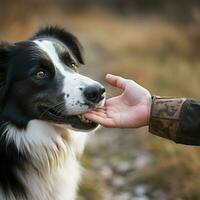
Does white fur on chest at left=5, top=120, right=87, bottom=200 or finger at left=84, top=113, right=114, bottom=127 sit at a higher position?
finger at left=84, top=113, right=114, bottom=127

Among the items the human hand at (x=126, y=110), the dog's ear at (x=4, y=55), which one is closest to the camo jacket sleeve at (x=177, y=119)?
the human hand at (x=126, y=110)

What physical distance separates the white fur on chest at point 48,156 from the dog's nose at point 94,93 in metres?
0.41

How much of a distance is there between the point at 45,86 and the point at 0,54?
0.41 metres

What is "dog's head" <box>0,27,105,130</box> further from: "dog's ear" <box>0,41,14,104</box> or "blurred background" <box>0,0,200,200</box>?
"blurred background" <box>0,0,200,200</box>

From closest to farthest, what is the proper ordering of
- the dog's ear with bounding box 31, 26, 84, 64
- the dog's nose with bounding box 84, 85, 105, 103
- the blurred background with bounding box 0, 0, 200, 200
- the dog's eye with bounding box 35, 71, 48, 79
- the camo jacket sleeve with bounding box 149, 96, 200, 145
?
the camo jacket sleeve with bounding box 149, 96, 200, 145 → the dog's nose with bounding box 84, 85, 105, 103 → the dog's eye with bounding box 35, 71, 48, 79 → the dog's ear with bounding box 31, 26, 84, 64 → the blurred background with bounding box 0, 0, 200, 200

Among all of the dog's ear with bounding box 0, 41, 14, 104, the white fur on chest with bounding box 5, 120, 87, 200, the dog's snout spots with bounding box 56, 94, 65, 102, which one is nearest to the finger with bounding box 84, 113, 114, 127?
the dog's snout spots with bounding box 56, 94, 65, 102

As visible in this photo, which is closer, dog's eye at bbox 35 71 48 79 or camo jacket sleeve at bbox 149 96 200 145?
camo jacket sleeve at bbox 149 96 200 145

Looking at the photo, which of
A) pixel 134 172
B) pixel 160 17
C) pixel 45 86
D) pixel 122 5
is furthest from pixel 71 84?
pixel 122 5

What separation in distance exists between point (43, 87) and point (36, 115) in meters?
Result: 0.19

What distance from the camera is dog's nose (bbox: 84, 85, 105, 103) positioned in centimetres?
376

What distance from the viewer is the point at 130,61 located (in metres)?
12.6

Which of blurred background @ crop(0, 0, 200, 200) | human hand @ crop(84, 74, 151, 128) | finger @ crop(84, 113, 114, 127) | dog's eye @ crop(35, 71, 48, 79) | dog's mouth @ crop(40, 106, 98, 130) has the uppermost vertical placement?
dog's eye @ crop(35, 71, 48, 79)

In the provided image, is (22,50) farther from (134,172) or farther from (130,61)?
(130,61)

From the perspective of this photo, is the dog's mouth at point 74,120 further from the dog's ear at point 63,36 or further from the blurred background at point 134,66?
the blurred background at point 134,66
